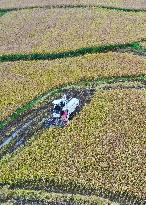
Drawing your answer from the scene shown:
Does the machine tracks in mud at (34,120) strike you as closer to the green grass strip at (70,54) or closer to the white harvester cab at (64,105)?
the white harvester cab at (64,105)

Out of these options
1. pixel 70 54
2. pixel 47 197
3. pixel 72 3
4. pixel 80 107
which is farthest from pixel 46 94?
pixel 72 3

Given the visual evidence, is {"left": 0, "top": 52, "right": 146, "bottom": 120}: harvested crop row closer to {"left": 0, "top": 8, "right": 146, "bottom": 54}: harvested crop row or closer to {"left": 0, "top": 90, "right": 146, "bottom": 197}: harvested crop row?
{"left": 0, "top": 8, "right": 146, "bottom": 54}: harvested crop row

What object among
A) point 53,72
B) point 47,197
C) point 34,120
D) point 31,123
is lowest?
point 47,197

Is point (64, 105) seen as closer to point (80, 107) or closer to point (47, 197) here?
point (80, 107)

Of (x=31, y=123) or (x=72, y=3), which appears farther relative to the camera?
(x=72, y=3)

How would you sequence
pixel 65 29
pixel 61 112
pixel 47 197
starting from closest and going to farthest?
pixel 47 197, pixel 61 112, pixel 65 29

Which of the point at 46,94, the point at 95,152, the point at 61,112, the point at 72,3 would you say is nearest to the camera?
the point at 95,152
